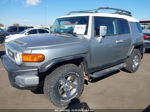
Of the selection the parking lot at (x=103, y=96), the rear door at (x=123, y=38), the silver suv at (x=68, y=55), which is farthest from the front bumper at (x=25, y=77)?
the rear door at (x=123, y=38)

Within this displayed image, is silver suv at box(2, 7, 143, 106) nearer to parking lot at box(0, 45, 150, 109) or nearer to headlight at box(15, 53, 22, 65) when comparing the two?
headlight at box(15, 53, 22, 65)

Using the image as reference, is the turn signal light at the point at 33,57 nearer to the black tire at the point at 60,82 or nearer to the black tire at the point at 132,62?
the black tire at the point at 60,82

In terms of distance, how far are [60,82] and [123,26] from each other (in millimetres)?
3016

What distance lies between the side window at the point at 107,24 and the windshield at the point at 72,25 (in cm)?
28

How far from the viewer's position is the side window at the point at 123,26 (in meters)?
4.85

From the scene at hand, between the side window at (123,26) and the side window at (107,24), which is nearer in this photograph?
the side window at (107,24)

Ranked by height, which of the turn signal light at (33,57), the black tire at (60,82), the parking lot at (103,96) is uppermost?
the turn signal light at (33,57)

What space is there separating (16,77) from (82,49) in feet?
5.01

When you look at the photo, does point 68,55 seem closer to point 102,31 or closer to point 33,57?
point 33,57

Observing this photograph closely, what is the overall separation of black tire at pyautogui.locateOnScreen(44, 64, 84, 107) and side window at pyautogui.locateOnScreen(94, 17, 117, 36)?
3.95 ft

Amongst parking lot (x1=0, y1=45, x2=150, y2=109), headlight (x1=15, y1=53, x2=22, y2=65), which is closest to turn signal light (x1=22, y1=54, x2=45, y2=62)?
headlight (x1=15, y1=53, x2=22, y2=65)

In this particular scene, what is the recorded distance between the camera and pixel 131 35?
532 centimetres

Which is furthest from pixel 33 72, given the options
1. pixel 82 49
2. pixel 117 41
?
pixel 117 41

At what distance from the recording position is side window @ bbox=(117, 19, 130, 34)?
15.9 ft
